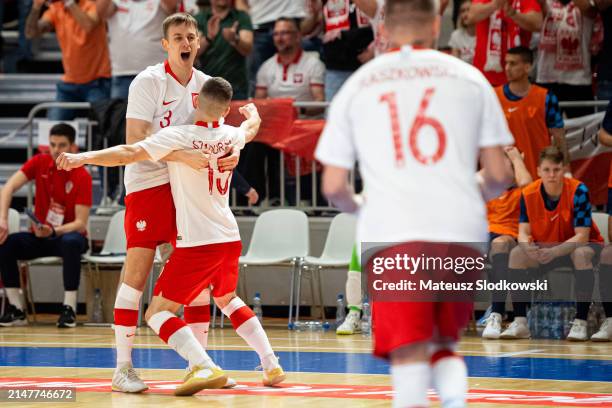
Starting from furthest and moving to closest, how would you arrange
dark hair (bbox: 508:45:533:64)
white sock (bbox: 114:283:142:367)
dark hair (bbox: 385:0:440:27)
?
dark hair (bbox: 508:45:533:64) < white sock (bbox: 114:283:142:367) < dark hair (bbox: 385:0:440:27)

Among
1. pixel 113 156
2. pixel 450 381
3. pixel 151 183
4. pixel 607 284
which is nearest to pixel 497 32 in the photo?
pixel 607 284

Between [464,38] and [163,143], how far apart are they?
6160 millimetres

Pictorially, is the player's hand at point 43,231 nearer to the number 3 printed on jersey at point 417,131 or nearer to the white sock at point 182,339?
the white sock at point 182,339

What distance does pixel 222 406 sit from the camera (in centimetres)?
654

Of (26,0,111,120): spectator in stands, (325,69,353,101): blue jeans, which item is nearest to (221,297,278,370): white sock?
(325,69,353,101): blue jeans

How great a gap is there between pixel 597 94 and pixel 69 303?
6067mm

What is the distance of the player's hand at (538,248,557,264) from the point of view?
34.9 ft

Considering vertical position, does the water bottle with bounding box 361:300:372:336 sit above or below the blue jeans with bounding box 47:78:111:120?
below

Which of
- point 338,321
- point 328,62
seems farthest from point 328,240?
point 328,62

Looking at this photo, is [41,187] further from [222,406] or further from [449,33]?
[222,406]

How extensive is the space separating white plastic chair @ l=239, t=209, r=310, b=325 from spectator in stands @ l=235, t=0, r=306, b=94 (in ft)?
7.24

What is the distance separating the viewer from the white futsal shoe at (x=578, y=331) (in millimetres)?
10367

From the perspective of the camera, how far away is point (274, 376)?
7320mm

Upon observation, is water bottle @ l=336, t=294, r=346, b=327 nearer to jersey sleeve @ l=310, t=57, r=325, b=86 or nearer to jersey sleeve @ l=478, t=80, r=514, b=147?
jersey sleeve @ l=310, t=57, r=325, b=86
